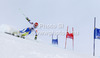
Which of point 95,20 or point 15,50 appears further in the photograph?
point 95,20

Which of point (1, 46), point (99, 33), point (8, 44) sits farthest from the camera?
point (99, 33)

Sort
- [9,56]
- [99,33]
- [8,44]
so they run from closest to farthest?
[9,56], [8,44], [99,33]

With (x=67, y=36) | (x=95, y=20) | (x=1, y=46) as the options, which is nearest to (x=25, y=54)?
(x=1, y=46)

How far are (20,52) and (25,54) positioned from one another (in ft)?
0.72

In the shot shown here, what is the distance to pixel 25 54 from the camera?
5.15 meters

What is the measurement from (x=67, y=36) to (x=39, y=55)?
48.8 feet

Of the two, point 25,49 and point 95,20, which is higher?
point 95,20

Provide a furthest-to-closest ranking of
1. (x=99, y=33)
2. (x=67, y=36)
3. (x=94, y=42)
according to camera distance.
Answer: (x=67, y=36)
(x=99, y=33)
(x=94, y=42)

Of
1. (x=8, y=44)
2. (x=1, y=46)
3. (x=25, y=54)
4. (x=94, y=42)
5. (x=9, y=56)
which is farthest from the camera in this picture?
(x=94, y=42)

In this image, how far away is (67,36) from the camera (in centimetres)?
1995

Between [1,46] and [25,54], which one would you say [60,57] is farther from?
[1,46]

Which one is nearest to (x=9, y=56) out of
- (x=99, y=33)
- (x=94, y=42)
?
(x=94, y=42)

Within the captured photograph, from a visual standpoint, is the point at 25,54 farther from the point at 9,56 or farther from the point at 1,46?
the point at 1,46

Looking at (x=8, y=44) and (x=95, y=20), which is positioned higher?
(x=95, y=20)
